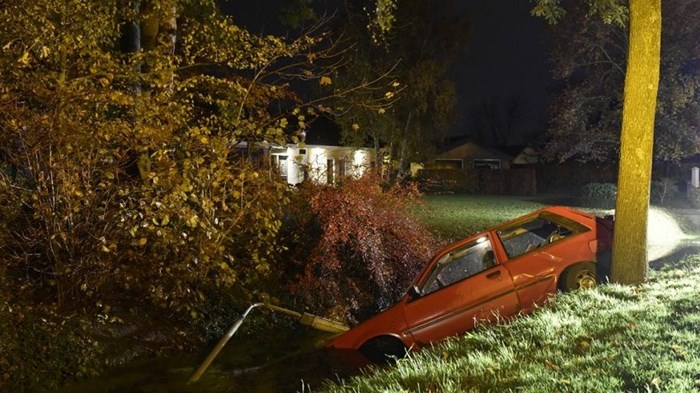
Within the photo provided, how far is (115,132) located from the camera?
909cm

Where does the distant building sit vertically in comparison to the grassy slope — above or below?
above

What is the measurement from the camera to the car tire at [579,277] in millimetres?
8236

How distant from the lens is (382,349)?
868 cm

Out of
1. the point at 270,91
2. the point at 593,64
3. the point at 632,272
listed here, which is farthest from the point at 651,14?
the point at 593,64

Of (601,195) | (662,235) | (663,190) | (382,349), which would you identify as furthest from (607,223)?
(663,190)

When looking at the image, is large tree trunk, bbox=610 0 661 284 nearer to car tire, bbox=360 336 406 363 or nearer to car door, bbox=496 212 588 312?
car door, bbox=496 212 588 312

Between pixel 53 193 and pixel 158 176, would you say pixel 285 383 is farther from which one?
pixel 53 193

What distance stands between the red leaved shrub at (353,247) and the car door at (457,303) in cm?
329

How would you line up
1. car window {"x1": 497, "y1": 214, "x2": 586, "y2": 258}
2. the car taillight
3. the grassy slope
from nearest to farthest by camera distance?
the grassy slope < car window {"x1": 497, "y1": 214, "x2": 586, "y2": 258} < the car taillight

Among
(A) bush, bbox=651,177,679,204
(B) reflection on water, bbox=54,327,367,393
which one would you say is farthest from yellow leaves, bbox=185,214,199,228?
(A) bush, bbox=651,177,679,204

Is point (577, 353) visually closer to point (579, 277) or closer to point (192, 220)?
point (579, 277)

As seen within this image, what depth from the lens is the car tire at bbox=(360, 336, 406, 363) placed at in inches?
334

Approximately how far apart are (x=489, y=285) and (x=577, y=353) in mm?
2447

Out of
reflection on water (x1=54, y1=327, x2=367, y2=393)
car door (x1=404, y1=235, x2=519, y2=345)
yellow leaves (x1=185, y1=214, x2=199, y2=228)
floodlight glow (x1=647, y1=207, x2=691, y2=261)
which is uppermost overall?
yellow leaves (x1=185, y1=214, x2=199, y2=228)
